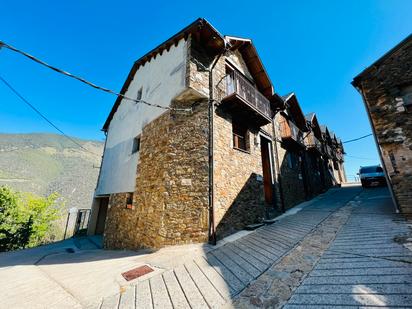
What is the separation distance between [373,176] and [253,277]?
17.8 metres

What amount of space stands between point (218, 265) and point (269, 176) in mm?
7019

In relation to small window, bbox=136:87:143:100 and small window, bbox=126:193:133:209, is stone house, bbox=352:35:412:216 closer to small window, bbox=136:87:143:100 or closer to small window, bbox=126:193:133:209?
small window, bbox=126:193:133:209

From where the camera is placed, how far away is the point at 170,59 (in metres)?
8.30

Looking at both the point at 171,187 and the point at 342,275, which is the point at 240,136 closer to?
the point at 171,187

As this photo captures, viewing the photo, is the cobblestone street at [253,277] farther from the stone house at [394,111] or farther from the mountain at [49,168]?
the mountain at [49,168]

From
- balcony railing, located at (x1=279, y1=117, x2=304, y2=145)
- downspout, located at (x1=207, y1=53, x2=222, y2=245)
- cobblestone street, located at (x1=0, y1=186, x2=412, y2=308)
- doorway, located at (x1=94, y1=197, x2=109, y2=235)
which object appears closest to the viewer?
cobblestone street, located at (x1=0, y1=186, x2=412, y2=308)

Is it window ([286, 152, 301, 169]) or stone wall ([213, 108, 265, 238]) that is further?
window ([286, 152, 301, 169])

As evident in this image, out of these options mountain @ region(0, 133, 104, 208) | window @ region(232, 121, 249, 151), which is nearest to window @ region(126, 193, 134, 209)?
window @ region(232, 121, 249, 151)

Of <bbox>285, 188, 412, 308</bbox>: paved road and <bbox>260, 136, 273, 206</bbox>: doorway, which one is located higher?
<bbox>260, 136, 273, 206</bbox>: doorway

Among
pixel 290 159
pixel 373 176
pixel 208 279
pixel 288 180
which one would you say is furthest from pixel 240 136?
pixel 373 176

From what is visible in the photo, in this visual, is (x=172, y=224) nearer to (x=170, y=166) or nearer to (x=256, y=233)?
(x=170, y=166)

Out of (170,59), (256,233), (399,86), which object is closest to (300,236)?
(256,233)

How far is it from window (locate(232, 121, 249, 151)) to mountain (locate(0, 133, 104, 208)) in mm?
35261

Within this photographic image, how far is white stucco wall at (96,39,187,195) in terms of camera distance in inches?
303
